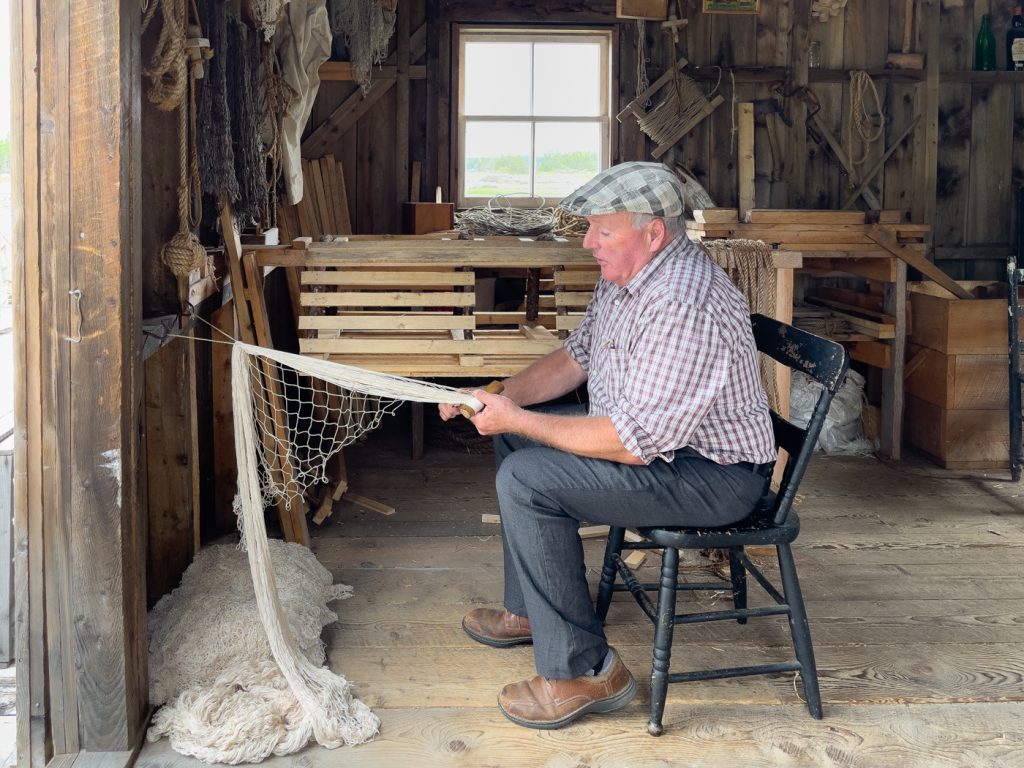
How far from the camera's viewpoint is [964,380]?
18.1 ft

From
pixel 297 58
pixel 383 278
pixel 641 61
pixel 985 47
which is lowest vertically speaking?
pixel 383 278

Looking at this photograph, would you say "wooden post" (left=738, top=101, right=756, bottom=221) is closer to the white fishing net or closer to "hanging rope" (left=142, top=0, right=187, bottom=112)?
the white fishing net

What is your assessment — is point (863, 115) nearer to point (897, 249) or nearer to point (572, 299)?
point (897, 249)

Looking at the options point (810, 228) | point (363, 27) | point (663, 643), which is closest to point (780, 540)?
point (663, 643)

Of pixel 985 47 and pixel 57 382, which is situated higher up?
pixel 985 47

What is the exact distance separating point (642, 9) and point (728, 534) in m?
4.04

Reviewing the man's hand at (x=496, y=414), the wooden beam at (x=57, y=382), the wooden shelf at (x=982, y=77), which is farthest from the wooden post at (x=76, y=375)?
the wooden shelf at (x=982, y=77)

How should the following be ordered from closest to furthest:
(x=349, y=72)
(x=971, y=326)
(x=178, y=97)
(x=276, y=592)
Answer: (x=276, y=592)
(x=178, y=97)
(x=971, y=326)
(x=349, y=72)

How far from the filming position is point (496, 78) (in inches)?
259

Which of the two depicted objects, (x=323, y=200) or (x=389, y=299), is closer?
Answer: (x=389, y=299)

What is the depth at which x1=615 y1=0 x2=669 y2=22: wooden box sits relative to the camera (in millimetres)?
6062

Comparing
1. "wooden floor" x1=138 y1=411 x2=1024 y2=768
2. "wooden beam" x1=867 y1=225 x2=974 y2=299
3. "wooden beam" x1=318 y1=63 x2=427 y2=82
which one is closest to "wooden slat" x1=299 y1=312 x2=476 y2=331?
"wooden floor" x1=138 y1=411 x2=1024 y2=768

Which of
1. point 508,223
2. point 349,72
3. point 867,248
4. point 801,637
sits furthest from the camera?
point 349,72

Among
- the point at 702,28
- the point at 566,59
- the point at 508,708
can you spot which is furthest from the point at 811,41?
the point at 508,708
